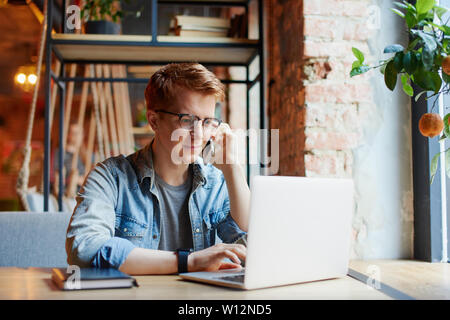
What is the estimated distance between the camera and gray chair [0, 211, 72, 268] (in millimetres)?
1424

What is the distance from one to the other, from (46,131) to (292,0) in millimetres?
1177

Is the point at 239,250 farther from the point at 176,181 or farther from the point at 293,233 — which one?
the point at 176,181

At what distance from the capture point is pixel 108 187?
126 centimetres

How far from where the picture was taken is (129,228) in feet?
4.32

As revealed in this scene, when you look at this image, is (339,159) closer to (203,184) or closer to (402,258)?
(402,258)

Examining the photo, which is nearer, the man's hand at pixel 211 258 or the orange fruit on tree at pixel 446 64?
the orange fruit on tree at pixel 446 64

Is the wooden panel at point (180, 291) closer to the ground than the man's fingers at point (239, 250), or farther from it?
closer to the ground

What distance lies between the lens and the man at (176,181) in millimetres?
1314

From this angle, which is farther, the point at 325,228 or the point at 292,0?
the point at 292,0

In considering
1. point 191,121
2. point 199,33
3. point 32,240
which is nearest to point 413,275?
point 191,121

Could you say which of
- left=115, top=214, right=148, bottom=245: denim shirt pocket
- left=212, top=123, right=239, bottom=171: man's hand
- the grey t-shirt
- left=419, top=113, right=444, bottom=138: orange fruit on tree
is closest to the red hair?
left=212, top=123, right=239, bottom=171: man's hand

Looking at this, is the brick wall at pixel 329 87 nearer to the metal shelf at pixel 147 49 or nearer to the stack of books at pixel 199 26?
the metal shelf at pixel 147 49

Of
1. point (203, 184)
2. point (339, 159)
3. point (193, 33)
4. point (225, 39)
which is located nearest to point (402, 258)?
point (339, 159)

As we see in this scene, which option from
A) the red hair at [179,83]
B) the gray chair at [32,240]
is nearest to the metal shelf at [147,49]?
the gray chair at [32,240]
